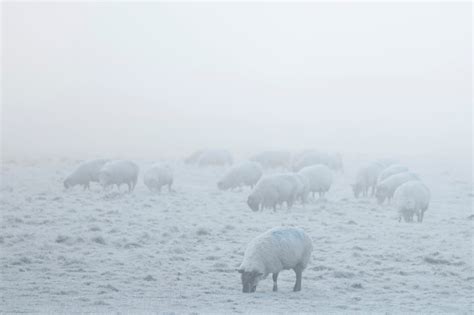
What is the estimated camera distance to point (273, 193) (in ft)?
93.1

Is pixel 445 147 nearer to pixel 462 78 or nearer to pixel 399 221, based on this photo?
pixel 399 221

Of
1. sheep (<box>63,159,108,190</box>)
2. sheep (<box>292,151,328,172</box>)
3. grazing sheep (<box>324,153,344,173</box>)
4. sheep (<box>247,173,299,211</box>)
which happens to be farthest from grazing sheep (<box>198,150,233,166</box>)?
sheep (<box>247,173,299,211</box>)

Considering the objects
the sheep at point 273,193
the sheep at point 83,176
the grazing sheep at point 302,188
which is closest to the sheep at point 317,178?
the grazing sheep at point 302,188

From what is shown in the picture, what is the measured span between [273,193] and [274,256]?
12103mm

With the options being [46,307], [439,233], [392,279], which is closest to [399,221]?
[439,233]

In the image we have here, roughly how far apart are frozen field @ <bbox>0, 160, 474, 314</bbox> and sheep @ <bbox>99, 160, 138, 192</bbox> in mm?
687

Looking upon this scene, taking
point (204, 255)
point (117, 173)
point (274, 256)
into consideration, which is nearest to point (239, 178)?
point (117, 173)

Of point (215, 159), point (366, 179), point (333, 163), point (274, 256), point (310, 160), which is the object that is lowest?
point (274, 256)

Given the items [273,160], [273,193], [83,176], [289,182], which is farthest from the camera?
[273,160]

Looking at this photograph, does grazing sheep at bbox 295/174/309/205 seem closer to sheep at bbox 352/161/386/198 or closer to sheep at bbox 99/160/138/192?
sheep at bbox 352/161/386/198

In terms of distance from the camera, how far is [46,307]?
1470 centimetres

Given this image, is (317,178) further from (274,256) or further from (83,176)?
(274,256)

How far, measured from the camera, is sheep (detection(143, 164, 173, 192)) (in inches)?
1319

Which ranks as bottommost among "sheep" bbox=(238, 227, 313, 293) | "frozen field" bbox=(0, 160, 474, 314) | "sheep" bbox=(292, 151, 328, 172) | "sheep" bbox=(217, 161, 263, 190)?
"frozen field" bbox=(0, 160, 474, 314)
